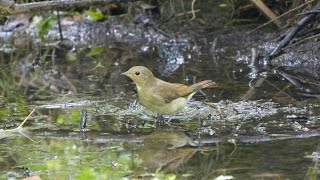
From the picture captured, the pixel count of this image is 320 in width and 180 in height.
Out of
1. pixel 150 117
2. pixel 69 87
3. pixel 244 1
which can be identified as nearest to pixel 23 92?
pixel 69 87

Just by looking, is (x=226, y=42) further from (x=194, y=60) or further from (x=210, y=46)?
(x=194, y=60)

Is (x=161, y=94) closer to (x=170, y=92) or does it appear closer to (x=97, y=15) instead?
(x=170, y=92)

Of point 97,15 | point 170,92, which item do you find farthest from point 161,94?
point 97,15

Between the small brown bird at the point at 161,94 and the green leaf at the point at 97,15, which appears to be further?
the green leaf at the point at 97,15

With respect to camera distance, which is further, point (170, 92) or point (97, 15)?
point (97, 15)

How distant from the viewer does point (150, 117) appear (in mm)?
7121

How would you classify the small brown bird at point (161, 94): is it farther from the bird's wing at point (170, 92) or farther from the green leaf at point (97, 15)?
the green leaf at point (97, 15)

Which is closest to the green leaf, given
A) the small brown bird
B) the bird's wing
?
the small brown bird

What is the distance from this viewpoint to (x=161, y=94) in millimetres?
6969

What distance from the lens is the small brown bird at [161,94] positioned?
6.89 m

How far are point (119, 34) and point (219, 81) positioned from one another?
Answer: 408cm

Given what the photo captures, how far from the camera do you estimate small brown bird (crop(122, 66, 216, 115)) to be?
6895mm

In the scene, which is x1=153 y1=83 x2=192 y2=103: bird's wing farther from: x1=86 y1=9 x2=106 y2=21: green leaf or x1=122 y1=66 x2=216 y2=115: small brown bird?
x1=86 y1=9 x2=106 y2=21: green leaf

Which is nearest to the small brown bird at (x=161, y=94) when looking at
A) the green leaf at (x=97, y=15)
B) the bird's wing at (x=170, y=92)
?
the bird's wing at (x=170, y=92)
